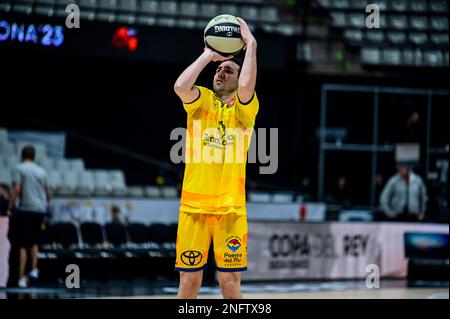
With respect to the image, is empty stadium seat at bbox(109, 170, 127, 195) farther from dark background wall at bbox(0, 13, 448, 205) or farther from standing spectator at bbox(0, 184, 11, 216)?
standing spectator at bbox(0, 184, 11, 216)

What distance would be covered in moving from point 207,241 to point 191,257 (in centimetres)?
16

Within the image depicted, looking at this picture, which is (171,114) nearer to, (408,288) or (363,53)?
(363,53)

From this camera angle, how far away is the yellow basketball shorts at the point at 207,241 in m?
A: 5.73

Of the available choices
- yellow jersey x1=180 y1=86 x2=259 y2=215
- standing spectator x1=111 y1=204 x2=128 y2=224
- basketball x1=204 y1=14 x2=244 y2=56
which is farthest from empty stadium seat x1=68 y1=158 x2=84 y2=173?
basketball x1=204 y1=14 x2=244 y2=56

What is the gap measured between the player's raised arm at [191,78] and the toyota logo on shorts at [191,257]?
3.53 ft

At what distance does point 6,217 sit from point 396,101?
11.6m

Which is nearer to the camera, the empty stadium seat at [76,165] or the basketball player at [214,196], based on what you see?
the basketball player at [214,196]

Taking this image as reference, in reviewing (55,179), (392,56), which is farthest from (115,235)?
(392,56)

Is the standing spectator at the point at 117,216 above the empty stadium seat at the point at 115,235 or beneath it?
above

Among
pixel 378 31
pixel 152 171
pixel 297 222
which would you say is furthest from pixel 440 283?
pixel 378 31

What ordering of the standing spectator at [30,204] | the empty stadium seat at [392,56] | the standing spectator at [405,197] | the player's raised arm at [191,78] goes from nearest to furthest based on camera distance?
the player's raised arm at [191,78], the standing spectator at [30,204], the standing spectator at [405,197], the empty stadium seat at [392,56]

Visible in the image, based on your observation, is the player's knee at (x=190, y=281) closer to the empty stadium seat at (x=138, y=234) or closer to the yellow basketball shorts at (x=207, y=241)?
the yellow basketball shorts at (x=207, y=241)

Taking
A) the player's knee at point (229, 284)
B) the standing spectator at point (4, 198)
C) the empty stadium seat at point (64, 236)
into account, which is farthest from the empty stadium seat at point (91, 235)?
the player's knee at point (229, 284)
